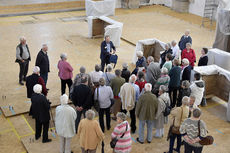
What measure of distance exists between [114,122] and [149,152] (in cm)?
151

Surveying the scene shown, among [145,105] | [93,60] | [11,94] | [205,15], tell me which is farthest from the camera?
[205,15]

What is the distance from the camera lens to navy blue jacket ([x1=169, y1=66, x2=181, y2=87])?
8751mm

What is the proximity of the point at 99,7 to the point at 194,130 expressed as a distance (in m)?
13.9

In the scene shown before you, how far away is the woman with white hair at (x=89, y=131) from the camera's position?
20.2 feet

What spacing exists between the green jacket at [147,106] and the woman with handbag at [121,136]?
1120 mm

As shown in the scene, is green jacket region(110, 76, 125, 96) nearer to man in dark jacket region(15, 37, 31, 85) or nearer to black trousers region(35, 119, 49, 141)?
black trousers region(35, 119, 49, 141)

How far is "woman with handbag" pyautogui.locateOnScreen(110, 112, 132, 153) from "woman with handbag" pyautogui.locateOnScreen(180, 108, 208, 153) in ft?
3.41

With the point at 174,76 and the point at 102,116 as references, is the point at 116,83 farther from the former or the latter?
the point at 174,76

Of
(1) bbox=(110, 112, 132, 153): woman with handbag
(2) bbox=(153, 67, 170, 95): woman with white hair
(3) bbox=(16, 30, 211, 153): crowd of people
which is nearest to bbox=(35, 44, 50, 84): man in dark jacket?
(3) bbox=(16, 30, 211, 153): crowd of people

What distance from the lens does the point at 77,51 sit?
542 inches

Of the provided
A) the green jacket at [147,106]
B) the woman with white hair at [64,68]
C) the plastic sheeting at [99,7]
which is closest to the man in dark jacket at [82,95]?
the green jacket at [147,106]

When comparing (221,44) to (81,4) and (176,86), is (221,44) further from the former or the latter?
(81,4)

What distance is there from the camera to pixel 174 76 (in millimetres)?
8836

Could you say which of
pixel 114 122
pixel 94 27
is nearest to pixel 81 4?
pixel 94 27
